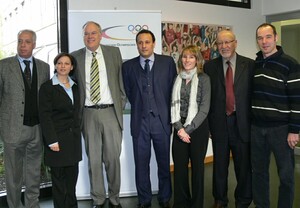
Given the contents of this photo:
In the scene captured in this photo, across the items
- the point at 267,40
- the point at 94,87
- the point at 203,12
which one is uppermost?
the point at 203,12

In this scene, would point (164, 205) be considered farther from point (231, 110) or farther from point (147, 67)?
point (147, 67)

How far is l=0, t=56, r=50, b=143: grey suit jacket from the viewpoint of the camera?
9.56 ft

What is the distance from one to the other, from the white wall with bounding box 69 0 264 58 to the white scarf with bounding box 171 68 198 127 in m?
1.70

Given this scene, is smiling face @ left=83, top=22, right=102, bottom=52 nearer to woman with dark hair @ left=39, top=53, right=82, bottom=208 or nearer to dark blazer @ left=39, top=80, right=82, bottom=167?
woman with dark hair @ left=39, top=53, right=82, bottom=208

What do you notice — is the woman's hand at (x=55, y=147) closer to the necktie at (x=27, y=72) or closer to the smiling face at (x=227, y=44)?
the necktie at (x=27, y=72)

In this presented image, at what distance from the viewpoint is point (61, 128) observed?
2.82 m

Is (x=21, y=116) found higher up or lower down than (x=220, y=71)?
lower down

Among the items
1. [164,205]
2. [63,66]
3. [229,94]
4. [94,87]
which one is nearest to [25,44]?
[63,66]

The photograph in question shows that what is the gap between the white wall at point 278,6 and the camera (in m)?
5.36

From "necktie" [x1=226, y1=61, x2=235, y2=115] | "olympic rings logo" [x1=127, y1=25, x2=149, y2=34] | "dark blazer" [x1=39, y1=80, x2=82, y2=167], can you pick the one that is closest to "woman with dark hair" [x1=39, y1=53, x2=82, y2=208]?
"dark blazer" [x1=39, y1=80, x2=82, y2=167]

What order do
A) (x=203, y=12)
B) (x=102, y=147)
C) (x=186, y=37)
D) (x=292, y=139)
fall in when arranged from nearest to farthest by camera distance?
(x=292, y=139) → (x=102, y=147) → (x=186, y=37) → (x=203, y=12)

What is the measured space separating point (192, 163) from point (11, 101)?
1.71 m

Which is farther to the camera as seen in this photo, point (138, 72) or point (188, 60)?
point (138, 72)

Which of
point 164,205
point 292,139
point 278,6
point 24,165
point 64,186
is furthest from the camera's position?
point 278,6
